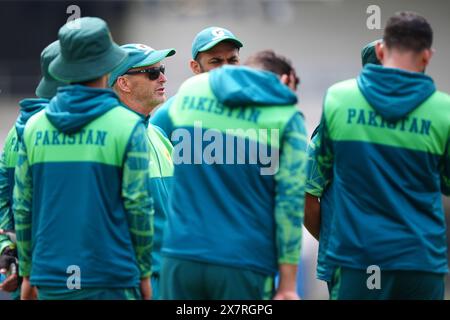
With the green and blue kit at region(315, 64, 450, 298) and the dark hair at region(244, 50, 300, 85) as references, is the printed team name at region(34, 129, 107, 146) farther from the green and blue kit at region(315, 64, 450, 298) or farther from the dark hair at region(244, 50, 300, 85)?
the green and blue kit at region(315, 64, 450, 298)

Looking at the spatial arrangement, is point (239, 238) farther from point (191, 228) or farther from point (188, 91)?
point (188, 91)

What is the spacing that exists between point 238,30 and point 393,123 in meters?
14.4

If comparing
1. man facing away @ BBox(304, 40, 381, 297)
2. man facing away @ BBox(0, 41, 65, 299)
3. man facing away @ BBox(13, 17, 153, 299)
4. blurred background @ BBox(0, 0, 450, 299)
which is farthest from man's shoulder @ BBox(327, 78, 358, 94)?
blurred background @ BBox(0, 0, 450, 299)

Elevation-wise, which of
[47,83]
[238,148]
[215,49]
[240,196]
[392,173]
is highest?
[215,49]

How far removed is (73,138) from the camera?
4.96 metres

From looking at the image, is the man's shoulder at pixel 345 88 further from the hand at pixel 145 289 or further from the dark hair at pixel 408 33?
the hand at pixel 145 289

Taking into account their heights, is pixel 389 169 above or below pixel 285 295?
above

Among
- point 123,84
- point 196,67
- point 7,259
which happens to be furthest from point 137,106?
point 7,259

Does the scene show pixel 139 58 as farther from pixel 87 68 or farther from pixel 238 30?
pixel 238 30

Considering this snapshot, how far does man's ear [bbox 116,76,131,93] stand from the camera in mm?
6621

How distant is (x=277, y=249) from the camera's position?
484 cm

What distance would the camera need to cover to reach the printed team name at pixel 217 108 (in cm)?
484

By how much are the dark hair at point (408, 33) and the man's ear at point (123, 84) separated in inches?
80.2

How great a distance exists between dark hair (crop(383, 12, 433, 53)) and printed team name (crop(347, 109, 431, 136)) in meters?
0.38
